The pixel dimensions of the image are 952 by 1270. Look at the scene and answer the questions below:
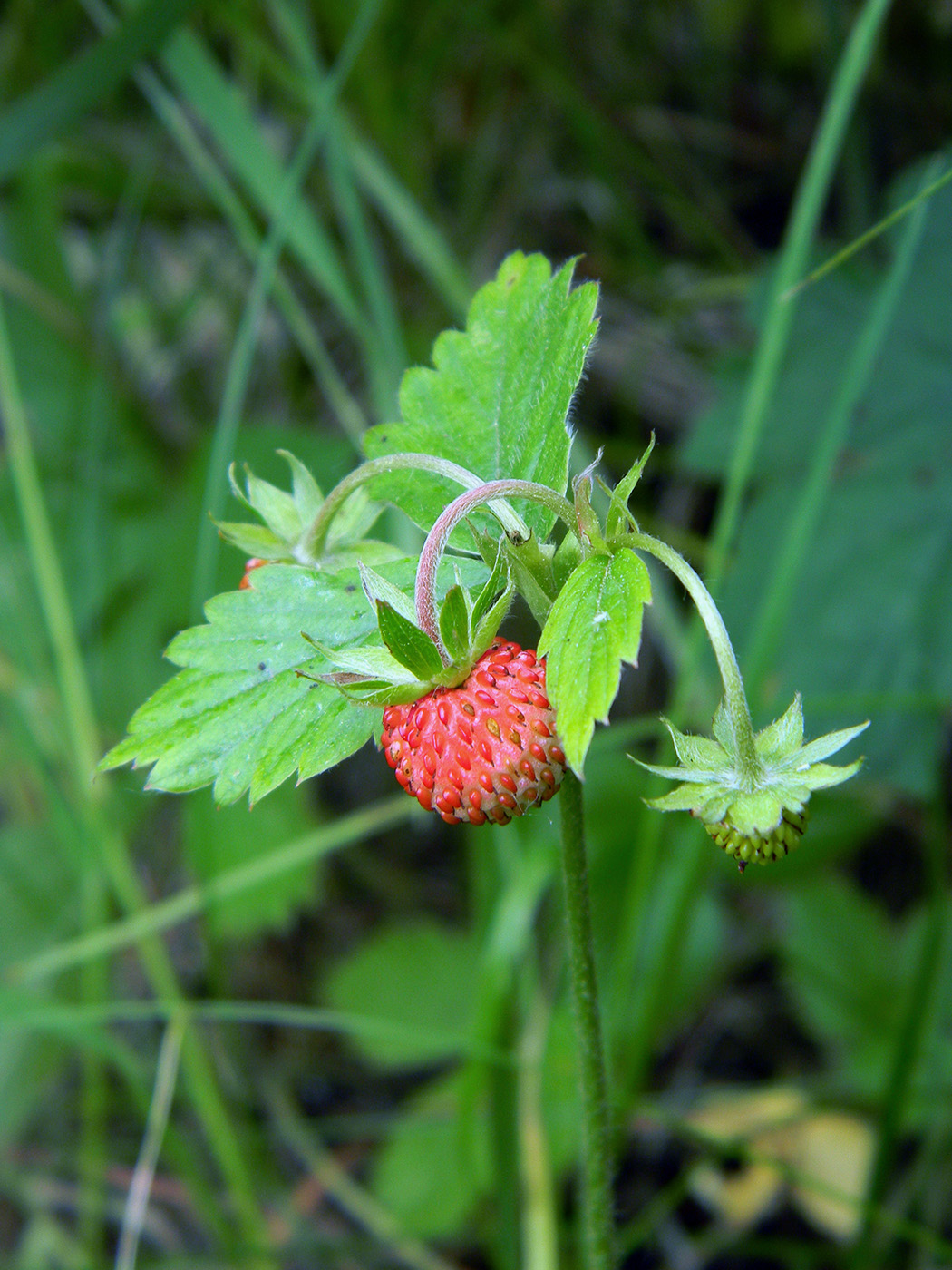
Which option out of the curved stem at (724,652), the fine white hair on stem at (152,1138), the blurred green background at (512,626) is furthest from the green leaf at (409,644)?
the fine white hair on stem at (152,1138)

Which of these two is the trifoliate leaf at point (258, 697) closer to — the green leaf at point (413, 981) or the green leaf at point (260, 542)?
the green leaf at point (260, 542)

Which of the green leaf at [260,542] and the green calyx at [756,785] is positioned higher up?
the green leaf at [260,542]

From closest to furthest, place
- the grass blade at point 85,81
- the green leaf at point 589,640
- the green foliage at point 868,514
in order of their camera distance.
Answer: the green leaf at point 589,640 → the grass blade at point 85,81 → the green foliage at point 868,514

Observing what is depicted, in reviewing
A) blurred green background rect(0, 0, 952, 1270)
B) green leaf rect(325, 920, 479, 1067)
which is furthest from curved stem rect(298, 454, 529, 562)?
green leaf rect(325, 920, 479, 1067)

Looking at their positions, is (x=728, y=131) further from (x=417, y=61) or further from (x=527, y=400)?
(x=527, y=400)

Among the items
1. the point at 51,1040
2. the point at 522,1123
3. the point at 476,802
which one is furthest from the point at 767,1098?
the point at 476,802

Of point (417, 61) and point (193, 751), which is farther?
point (417, 61)
